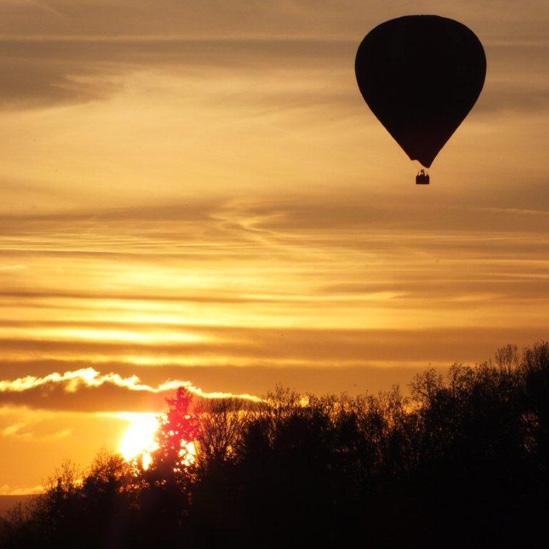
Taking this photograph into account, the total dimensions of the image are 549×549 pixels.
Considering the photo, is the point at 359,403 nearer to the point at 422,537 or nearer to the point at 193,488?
the point at 193,488

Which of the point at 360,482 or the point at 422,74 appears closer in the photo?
the point at 422,74

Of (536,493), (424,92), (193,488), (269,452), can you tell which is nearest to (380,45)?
(424,92)

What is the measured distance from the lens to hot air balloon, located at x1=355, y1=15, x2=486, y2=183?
47.4m

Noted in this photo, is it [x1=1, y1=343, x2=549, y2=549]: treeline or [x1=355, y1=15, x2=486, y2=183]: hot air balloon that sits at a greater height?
[x1=355, y1=15, x2=486, y2=183]: hot air balloon

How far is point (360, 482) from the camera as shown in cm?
6456

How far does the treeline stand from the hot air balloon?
15.4 metres

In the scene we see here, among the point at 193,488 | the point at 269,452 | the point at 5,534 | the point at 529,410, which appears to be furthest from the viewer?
the point at 5,534

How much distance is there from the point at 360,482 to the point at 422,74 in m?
22.2

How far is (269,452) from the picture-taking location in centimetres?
7106

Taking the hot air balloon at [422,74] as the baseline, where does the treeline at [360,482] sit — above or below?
below

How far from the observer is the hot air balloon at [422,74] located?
155ft

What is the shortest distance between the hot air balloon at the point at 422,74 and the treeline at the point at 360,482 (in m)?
15.4

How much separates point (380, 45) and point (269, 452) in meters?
27.8

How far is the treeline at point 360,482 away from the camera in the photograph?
189 feet
